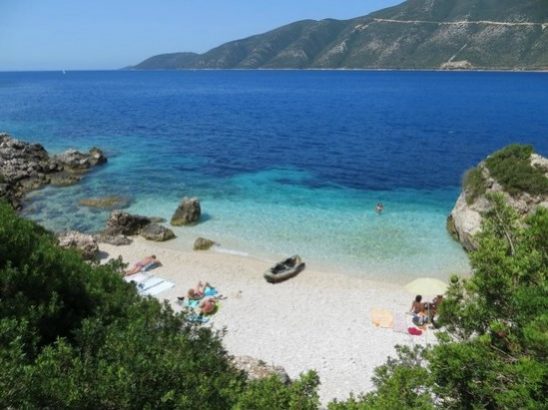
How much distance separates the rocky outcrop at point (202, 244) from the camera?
2666 cm

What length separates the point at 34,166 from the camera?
42.2 m

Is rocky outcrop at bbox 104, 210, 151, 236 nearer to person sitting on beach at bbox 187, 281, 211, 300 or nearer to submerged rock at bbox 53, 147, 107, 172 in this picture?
person sitting on beach at bbox 187, 281, 211, 300

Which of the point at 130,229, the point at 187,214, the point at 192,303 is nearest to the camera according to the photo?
the point at 192,303

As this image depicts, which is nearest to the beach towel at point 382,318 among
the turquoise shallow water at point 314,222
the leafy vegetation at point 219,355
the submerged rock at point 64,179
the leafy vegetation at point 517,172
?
the turquoise shallow water at point 314,222

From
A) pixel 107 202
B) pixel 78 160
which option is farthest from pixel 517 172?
pixel 78 160

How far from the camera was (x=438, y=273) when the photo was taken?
2378 centimetres

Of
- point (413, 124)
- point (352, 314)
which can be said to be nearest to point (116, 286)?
point (352, 314)

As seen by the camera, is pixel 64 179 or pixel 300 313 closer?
pixel 300 313

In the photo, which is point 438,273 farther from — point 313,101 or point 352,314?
Result: point 313,101

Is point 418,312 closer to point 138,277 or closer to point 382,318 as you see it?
point 382,318

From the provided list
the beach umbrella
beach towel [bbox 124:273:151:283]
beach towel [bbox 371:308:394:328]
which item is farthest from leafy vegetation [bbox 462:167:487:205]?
beach towel [bbox 124:273:151:283]

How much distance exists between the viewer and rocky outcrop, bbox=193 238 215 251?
2666cm

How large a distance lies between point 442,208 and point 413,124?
42517 millimetres

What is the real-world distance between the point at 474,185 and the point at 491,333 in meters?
22.2
